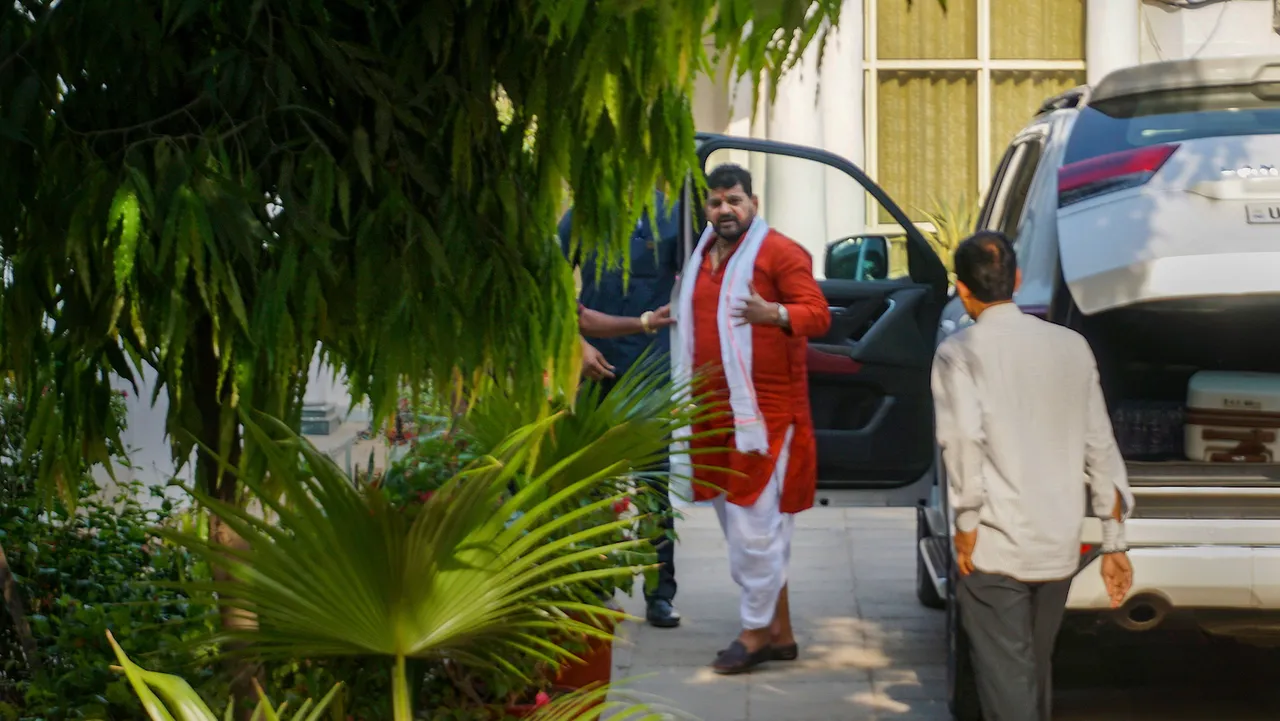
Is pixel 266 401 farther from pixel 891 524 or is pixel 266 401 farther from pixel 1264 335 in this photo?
pixel 891 524

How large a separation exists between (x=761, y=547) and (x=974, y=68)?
10.6 m

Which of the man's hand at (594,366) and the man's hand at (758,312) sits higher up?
the man's hand at (758,312)

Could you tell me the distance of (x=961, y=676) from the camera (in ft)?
21.3

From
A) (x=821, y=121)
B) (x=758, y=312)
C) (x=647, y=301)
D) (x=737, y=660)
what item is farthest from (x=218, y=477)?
(x=821, y=121)

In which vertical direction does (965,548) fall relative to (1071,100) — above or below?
below

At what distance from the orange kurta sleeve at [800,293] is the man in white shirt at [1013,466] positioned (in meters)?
1.62

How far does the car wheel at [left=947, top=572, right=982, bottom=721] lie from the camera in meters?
6.47

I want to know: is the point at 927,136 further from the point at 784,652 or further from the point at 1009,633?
the point at 1009,633

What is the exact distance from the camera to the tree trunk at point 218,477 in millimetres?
3684

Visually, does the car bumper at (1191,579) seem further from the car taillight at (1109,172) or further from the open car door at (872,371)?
the open car door at (872,371)

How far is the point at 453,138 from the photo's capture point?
3.50 metres

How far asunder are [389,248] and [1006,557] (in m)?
2.71

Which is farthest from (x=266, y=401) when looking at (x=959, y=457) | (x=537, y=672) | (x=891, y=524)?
(x=891, y=524)

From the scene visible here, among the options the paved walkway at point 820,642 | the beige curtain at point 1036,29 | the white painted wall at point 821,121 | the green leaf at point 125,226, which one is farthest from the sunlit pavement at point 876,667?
the beige curtain at point 1036,29
